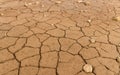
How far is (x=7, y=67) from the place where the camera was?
5.86 feet

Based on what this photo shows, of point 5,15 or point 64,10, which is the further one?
point 64,10

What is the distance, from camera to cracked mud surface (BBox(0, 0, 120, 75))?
1809 mm

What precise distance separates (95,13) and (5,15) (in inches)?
68.7

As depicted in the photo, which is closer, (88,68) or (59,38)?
(88,68)

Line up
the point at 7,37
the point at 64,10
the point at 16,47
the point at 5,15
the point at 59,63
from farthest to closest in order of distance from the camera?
the point at 64,10 < the point at 5,15 < the point at 7,37 < the point at 16,47 < the point at 59,63

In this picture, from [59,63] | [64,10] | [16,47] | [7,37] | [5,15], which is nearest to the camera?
[59,63]

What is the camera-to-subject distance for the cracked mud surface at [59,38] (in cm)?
181

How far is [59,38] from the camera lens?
2299 millimetres

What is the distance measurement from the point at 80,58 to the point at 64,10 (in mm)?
1501

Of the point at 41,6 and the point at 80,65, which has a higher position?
the point at 41,6

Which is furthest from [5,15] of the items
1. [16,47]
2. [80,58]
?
[80,58]

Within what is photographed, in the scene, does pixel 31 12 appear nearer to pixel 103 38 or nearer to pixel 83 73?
pixel 103 38

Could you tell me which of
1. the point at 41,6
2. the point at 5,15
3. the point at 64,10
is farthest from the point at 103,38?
the point at 5,15

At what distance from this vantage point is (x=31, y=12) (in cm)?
312
